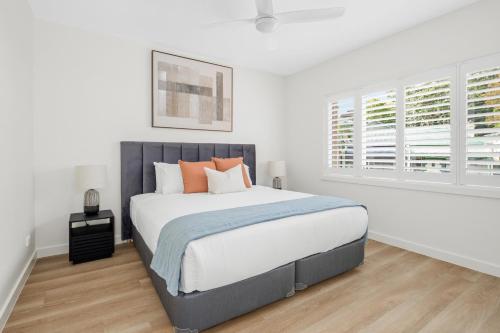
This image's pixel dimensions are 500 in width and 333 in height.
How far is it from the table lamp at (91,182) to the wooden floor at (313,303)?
25.0 inches

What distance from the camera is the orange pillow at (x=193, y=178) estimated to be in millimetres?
3166

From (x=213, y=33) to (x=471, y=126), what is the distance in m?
3.06

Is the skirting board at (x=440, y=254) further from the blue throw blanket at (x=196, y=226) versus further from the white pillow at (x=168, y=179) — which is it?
the white pillow at (x=168, y=179)

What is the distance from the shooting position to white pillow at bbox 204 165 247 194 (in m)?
3.13

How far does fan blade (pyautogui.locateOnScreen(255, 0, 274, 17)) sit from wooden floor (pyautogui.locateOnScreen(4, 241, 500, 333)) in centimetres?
247

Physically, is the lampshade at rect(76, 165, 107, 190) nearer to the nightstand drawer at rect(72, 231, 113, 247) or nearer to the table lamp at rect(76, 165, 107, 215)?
the table lamp at rect(76, 165, 107, 215)

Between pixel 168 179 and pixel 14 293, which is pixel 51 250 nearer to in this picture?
pixel 14 293

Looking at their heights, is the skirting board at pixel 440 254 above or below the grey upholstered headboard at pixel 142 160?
below

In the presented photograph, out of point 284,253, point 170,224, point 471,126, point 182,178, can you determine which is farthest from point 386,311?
point 182,178

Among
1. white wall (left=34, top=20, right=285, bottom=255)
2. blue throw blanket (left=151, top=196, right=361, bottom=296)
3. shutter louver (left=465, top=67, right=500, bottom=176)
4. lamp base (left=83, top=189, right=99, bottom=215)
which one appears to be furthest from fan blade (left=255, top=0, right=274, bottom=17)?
lamp base (left=83, top=189, right=99, bottom=215)

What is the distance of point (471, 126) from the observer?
2562 millimetres

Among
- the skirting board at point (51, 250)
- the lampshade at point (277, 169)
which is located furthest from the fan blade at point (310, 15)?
the skirting board at point (51, 250)

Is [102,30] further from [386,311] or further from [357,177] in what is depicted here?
[386,311]

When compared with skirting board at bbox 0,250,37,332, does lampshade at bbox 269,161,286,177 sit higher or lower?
higher
